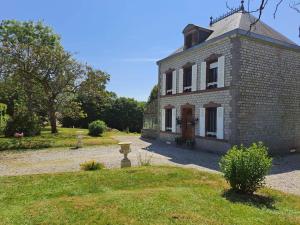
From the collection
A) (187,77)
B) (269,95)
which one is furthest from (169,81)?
(269,95)

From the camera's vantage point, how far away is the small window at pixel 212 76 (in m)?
15.7

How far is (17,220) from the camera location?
507 cm

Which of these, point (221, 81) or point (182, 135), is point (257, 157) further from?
point (182, 135)

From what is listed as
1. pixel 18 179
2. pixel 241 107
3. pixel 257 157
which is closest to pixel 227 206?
pixel 257 157

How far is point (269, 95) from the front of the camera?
49.7 feet

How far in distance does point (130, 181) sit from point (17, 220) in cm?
349

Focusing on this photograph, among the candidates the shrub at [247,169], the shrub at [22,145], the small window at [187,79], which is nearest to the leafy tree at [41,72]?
the shrub at [22,145]

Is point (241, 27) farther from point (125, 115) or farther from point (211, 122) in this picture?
point (125, 115)

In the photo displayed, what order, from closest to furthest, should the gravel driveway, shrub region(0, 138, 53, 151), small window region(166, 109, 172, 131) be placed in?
the gravel driveway → shrub region(0, 138, 53, 151) → small window region(166, 109, 172, 131)

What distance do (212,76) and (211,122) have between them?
2.50 metres

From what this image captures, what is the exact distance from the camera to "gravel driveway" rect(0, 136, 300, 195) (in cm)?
995

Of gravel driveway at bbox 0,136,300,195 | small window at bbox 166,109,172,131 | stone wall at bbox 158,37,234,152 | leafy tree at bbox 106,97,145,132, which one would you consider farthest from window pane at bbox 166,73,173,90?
leafy tree at bbox 106,97,145,132

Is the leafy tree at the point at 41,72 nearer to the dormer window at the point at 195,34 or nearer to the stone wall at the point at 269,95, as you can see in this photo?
the dormer window at the point at 195,34

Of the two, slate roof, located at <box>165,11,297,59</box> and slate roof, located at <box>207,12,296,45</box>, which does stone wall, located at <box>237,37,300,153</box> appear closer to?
slate roof, located at <box>165,11,297,59</box>
